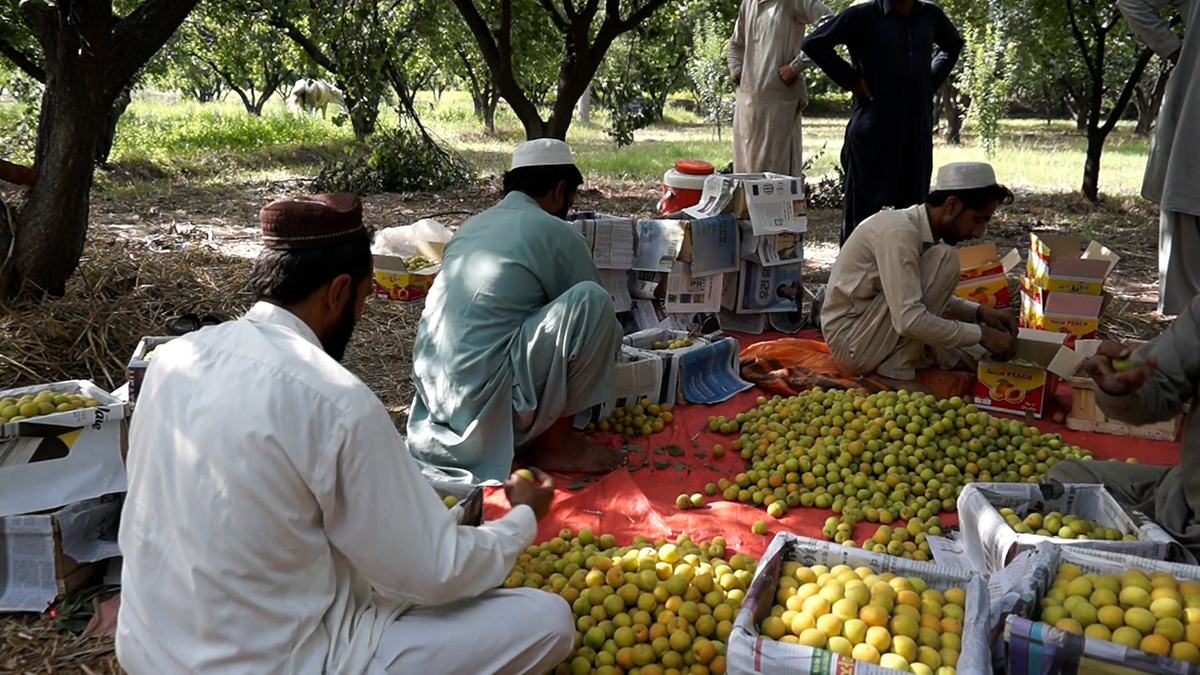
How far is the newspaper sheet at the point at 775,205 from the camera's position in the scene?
526cm

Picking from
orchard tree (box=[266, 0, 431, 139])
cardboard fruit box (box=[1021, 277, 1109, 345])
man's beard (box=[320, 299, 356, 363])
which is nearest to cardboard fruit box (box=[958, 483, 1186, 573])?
man's beard (box=[320, 299, 356, 363])

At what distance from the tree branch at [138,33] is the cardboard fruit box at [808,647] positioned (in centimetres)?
390

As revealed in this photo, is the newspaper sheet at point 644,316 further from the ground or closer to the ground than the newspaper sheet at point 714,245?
closer to the ground

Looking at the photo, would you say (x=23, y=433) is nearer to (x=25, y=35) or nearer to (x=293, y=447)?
(x=293, y=447)

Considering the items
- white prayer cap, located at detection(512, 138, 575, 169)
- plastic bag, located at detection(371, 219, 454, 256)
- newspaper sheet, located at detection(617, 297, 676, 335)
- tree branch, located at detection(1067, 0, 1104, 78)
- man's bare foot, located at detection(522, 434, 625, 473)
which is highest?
tree branch, located at detection(1067, 0, 1104, 78)

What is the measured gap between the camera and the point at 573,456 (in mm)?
3674

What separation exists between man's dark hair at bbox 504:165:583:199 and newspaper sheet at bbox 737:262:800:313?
6.46 feet

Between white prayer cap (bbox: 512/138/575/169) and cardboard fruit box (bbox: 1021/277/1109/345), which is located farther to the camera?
cardboard fruit box (bbox: 1021/277/1109/345)

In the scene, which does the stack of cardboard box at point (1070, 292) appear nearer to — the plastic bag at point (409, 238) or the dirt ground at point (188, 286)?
the dirt ground at point (188, 286)

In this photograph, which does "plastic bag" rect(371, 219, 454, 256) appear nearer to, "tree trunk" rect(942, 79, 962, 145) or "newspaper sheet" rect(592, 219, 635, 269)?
"newspaper sheet" rect(592, 219, 635, 269)

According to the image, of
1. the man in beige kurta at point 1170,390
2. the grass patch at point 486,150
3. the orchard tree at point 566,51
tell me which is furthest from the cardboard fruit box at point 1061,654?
the grass patch at point 486,150

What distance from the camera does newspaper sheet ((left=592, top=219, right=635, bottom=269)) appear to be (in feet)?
16.5

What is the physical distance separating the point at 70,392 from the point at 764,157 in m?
4.64

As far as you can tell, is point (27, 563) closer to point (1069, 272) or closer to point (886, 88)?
point (1069, 272)
